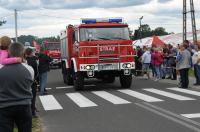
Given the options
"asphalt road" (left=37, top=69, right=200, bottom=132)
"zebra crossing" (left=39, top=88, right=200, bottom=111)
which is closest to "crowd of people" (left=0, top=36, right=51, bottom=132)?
"asphalt road" (left=37, top=69, right=200, bottom=132)

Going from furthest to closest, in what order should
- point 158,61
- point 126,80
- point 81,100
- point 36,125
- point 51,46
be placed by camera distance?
point 51,46
point 158,61
point 126,80
point 81,100
point 36,125

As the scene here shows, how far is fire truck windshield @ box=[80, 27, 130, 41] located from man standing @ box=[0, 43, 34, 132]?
13.3m

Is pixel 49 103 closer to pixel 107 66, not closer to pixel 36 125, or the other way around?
pixel 107 66

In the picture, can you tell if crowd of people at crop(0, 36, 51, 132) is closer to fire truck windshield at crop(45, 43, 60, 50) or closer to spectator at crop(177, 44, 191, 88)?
spectator at crop(177, 44, 191, 88)

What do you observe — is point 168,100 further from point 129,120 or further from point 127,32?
point 127,32

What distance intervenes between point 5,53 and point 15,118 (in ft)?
2.86

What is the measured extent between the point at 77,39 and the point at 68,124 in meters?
9.06

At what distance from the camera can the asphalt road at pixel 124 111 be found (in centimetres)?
994

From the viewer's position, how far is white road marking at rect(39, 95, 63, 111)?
14.1m

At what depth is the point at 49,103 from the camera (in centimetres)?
1527

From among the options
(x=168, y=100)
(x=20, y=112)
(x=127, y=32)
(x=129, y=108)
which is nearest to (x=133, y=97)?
(x=168, y=100)

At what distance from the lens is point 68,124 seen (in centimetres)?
1063

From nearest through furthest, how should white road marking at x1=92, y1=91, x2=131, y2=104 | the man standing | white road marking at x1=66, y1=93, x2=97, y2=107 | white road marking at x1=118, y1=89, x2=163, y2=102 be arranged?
the man standing → white road marking at x1=66, y1=93, x2=97, y2=107 → white road marking at x1=92, y1=91, x2=131, y2=104 → white road marking at x1=118, y1=89, x2=163, y2=102

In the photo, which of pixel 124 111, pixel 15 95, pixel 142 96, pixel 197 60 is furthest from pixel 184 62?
pixel 15 95
